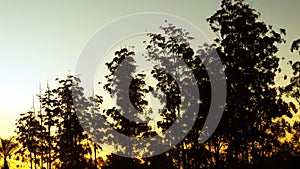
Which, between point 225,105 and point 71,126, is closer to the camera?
point 225,105

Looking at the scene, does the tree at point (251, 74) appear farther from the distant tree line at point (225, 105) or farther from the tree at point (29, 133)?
the tree at point (29, 133)

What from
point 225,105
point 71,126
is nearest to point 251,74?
point 225,105

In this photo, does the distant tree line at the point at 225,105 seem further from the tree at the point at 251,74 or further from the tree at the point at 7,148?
the tree at the point at 7,148

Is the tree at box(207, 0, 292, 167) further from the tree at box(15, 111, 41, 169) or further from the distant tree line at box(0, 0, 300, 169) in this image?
the tree at box(15, 111, 41, 169)

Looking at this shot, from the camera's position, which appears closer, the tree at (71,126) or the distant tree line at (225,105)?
the distant tree line at (225,105)

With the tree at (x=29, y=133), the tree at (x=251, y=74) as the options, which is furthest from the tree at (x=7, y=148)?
the tree at (x=251, y=74)

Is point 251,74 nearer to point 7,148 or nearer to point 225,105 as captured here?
point 225,105

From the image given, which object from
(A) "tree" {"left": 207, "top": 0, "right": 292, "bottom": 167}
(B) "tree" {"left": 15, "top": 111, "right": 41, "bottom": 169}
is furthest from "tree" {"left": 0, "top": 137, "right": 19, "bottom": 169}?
(A) "tree" {"left": 207, "top": 0, "right": 292, "bottom": 167}

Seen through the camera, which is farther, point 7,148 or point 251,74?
point 7,148

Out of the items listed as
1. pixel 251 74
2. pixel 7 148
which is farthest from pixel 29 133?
pixel 251 74

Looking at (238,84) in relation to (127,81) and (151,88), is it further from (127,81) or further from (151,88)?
(127,81)

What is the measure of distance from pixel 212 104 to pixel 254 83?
5825 mm

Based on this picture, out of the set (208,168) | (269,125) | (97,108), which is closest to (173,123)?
(208,168)

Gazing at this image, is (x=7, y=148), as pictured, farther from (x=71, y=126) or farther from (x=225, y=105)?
(x=225, y=105)
